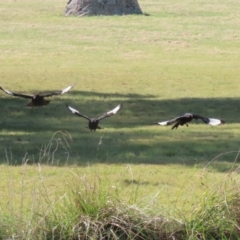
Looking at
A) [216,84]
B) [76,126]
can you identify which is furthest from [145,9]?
[76,126]

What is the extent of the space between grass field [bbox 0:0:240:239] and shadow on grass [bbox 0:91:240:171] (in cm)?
2

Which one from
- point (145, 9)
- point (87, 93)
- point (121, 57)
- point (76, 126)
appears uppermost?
point (76, 126)

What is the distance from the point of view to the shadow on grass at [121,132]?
1205 centimetres

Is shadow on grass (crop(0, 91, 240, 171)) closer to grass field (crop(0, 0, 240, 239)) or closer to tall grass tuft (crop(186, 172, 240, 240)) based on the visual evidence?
grass field (crop(0, 0, 240, 239))

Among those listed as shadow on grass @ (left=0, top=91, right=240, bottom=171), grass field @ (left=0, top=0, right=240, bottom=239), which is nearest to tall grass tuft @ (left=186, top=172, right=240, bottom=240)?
grass field @ (left=0, top=0, right=240, bottom=239)

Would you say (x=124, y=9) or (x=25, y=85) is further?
(x=124, y=9)

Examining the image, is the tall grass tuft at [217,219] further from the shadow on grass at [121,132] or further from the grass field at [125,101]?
the shadow on grass at [121,132]

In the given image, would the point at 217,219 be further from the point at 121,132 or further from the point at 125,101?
the point at 125,101

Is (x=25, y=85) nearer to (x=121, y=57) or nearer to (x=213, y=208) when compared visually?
(x=121, y=57)

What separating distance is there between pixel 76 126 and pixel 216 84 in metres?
7.84

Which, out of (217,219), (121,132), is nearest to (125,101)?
(121,132)

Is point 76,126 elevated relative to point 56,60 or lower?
elevated

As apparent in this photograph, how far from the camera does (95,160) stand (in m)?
11.7

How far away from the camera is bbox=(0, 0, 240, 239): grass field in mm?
9797
